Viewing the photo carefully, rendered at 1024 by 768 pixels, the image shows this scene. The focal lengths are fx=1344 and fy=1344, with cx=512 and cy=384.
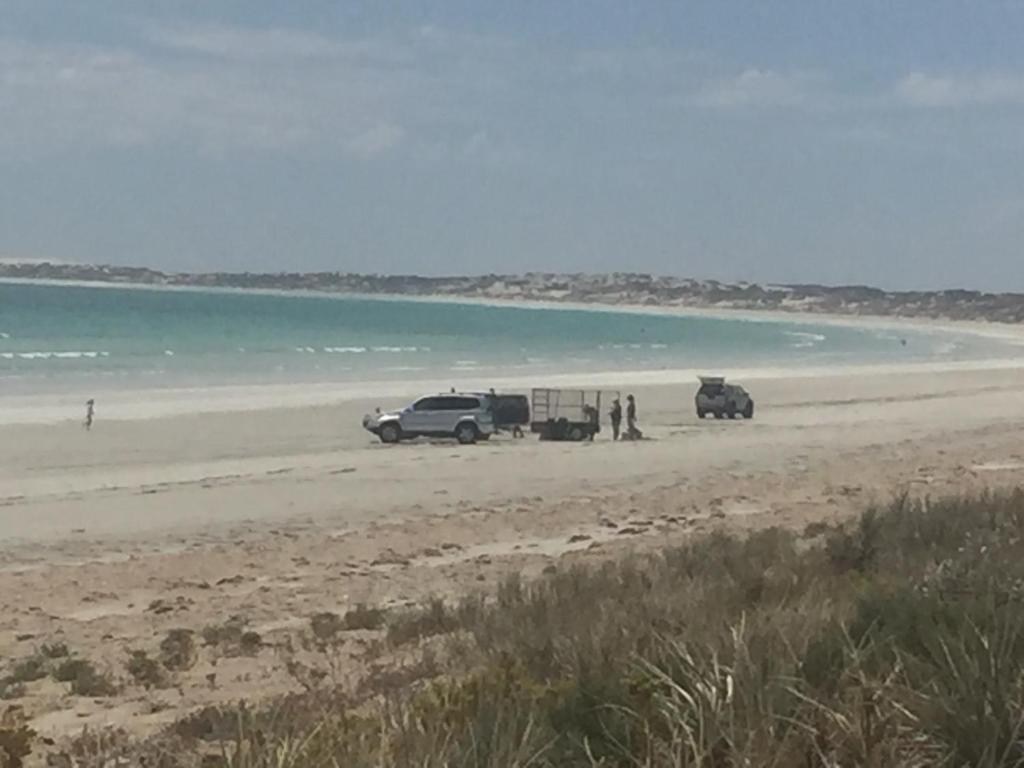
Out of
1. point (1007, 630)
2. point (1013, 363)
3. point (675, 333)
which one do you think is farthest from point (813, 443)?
point (675, 333)

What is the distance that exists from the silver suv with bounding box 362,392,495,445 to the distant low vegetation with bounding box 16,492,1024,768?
79.7ft

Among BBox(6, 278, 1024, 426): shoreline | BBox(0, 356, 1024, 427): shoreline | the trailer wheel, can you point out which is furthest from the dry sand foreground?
BBox(6, 278, 1024, 426): shoreline

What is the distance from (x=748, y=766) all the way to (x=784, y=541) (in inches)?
352

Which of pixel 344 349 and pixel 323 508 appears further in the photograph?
pixel 344 349

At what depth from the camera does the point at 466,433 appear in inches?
1299

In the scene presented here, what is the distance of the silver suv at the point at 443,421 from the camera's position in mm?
33000

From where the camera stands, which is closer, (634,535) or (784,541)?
(784,541)

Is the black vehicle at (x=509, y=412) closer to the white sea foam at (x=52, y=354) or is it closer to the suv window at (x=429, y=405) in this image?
the suv window at (x=429, y=405)

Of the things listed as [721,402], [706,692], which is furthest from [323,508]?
[721,402]

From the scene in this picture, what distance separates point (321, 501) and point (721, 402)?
2100cm

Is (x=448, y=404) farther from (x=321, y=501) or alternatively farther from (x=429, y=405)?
(x=321, y=501)

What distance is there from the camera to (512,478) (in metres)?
25.1

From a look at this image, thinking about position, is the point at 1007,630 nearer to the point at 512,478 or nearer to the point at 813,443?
the point at 512,478

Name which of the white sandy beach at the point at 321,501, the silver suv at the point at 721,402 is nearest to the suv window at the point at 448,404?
the white sandy beach at the point at 321,501
